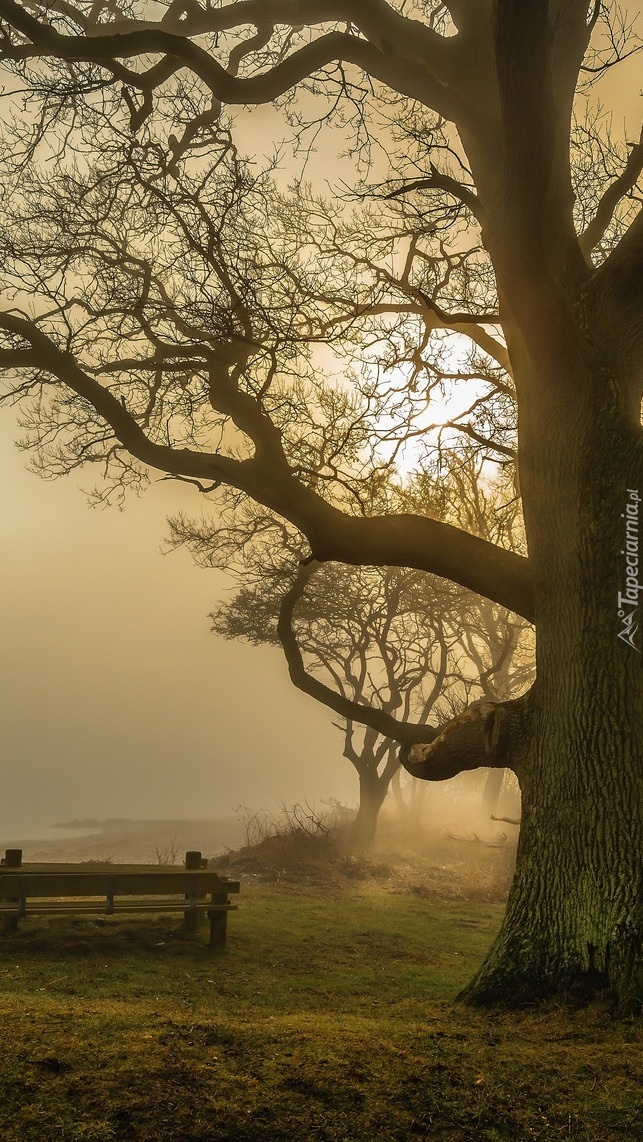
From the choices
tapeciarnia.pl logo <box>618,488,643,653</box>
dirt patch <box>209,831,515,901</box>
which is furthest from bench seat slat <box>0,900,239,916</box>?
dirt patch <box>209,831,515,901</box>

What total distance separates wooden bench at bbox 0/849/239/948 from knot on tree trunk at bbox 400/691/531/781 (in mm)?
3292

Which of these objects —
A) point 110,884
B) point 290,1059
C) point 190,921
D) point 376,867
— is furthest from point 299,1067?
point 376,867

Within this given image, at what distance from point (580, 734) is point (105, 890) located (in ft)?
20.3

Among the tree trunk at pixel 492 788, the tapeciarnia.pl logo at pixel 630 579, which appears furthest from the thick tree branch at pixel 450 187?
the tree trunk at pixel 492 788

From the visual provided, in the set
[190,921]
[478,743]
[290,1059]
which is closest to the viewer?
[290,1059]

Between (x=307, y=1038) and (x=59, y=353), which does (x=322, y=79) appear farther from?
(x=307, y=1038)

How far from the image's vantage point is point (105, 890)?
31.9 ft

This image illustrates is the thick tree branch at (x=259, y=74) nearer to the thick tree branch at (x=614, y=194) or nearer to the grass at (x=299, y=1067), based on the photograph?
the thick tree branch at (x=614, y=194)

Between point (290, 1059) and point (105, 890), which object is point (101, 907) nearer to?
point (105, 890)

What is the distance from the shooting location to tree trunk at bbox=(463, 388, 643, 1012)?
6.20m

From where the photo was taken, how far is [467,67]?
834cm

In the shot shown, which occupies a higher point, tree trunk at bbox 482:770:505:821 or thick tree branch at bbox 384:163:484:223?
thick tree branch at bbox 384:163:484:223

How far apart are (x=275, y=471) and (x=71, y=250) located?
3887 mm

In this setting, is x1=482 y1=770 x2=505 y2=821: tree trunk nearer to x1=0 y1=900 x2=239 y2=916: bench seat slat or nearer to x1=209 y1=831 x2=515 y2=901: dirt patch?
x1=209 y1=831 x2=515 y2=901: dirt patch
